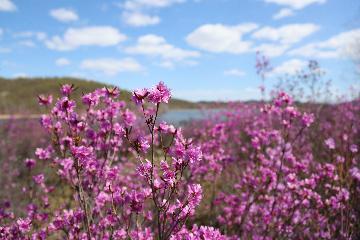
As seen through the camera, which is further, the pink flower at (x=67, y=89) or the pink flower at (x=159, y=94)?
the pink flower at (x=67, y=89)

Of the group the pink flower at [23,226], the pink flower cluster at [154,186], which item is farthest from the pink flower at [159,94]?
the pink flower at [23,226]

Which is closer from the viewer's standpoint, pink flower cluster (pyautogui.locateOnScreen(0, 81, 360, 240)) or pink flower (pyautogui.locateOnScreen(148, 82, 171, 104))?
pink flower (pyautogui.locateOnScreen(148, 82, 171, 104))

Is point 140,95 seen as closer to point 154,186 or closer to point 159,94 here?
point 159,94

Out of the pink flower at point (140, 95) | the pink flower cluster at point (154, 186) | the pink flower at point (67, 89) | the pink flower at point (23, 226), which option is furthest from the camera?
the pink flower at point (67, 89)

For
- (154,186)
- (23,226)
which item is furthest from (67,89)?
(154,186)

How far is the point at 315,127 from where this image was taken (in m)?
10.4

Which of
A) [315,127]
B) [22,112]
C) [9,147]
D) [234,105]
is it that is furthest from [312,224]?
[22,112]

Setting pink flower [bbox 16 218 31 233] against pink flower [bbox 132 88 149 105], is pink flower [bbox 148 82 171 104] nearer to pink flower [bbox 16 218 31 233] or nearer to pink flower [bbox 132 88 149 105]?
pink flower [bbox 132 88 149 105]

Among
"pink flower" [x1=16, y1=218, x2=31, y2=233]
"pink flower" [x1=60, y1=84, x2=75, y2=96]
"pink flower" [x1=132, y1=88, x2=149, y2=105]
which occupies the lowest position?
"pink flower" [x1=16, y1=218, x2=31, y2=233]

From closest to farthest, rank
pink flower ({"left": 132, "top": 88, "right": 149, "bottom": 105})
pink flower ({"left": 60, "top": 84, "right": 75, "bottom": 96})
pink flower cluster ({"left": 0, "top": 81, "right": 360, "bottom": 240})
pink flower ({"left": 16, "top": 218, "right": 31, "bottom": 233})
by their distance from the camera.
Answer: pink flower ({"left": 132, "top": 88, "right": 149, "bottom": 105}) < pink flower cluster ({"left": 0, "top": 81, "right": 360, "bottom": 240}) < pink flower ({"left": 16, "top": 218, "right": 31, "bottom": 233}) < pink flower ({"left": 60, "top": 84, "right": 75, "bottom": 96})

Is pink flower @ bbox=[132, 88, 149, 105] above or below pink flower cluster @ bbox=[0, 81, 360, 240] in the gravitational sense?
above

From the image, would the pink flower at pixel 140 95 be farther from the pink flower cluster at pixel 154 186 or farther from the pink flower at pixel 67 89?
the pink flower at pixel 67 89

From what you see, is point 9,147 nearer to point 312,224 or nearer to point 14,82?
point 312,224

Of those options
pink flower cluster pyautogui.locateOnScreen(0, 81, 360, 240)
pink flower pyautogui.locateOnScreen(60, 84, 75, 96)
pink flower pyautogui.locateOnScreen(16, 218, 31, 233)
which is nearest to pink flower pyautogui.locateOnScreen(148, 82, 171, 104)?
pink flower cluster pyautogui.locateOnScreen(0, 81, 360, 240)
